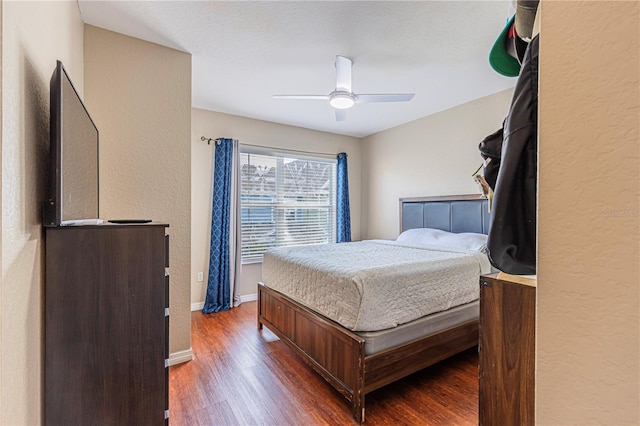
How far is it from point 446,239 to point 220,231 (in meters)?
2.64

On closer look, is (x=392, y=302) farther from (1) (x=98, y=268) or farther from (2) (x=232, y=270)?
(2) (x=232, y=270)

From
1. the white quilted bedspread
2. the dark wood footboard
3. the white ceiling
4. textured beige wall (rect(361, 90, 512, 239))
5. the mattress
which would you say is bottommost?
the dark wood footboard

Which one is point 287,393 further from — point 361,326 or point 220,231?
point 220,231

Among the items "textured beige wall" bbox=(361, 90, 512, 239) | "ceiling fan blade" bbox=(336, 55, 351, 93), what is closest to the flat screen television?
"ceiling fan blade" bbox=(336, 55, 351, 93)

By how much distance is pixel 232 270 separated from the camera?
3707 mm

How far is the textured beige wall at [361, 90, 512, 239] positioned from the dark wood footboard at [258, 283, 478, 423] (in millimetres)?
1899

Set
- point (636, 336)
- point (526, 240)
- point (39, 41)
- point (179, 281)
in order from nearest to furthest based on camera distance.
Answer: point (636, 336) → point (526, 240) → point (39, 41) → point (179, 281)

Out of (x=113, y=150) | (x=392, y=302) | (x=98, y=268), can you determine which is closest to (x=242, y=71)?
(x=113, y=150)

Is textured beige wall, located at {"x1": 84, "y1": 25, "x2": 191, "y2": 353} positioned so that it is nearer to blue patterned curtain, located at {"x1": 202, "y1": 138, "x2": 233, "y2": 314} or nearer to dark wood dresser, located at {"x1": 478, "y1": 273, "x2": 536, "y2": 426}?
blue patterned curtain, located at {"x1": 202, "y1": 138, "x2": 233, "y2": 314}

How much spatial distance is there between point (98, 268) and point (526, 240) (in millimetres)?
1508

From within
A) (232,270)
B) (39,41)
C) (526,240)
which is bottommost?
(232,270)

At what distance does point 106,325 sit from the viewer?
1203mm

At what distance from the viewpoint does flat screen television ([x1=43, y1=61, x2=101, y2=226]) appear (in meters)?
1.05

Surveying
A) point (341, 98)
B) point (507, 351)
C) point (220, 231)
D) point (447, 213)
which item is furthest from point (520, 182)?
point (220, 231)
